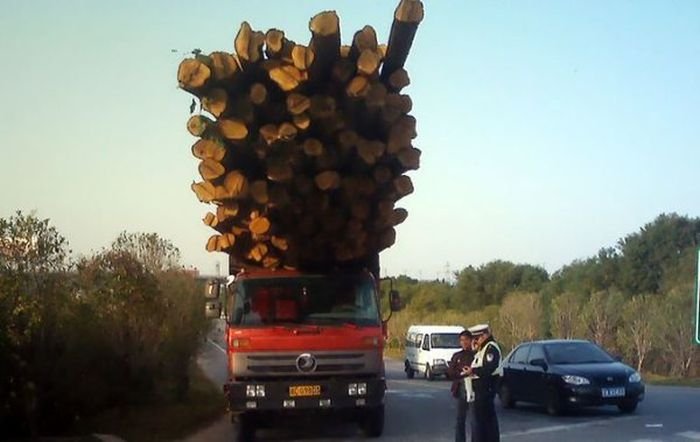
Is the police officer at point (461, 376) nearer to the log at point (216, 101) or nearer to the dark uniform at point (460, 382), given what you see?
the dark uniform at point (460, 382)

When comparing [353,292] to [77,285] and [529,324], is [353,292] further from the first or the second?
[529,324]

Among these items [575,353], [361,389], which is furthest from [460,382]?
[575,353]

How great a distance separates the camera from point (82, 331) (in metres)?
19.0

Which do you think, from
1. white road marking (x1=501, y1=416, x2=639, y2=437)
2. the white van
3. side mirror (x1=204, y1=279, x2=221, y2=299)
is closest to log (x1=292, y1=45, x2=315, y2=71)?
side mirror (x1=204, y1=279, x2=221, y2=299)

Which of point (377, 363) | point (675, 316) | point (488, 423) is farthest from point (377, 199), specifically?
point (675, 316)

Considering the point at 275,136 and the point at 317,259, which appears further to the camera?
the point at 317,259

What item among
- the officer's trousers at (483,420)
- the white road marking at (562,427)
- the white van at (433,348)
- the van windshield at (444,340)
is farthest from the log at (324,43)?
the van windshield at (444,340)

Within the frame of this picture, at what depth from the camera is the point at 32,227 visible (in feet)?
59.9

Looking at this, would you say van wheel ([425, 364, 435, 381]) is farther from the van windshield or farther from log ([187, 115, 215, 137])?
log ([187, 115, 215, 137])

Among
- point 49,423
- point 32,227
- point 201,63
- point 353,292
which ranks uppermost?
point 201,63

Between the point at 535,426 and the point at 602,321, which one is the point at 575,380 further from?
the point at 602,321

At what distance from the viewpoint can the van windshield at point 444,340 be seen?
39162mm

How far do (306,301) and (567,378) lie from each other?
5.80 metres

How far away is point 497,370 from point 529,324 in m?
42.4
